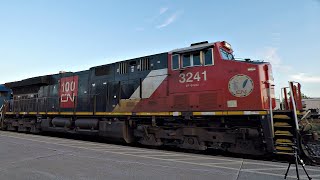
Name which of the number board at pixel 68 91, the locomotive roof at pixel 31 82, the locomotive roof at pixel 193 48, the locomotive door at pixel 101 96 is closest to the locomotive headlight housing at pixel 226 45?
the locomotive roof at pixel 193 48

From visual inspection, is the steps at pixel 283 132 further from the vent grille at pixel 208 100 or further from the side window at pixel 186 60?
the side window at pixel 186 60

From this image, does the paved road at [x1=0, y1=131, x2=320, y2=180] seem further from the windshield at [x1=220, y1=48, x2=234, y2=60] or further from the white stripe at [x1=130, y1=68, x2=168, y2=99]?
the windshield at [x1=220, y1=48, x2=234, y2=60]

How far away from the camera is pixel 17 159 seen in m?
6.84

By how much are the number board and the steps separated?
9.67 meters

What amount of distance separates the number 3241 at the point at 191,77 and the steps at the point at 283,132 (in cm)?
252

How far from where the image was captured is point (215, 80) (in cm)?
791

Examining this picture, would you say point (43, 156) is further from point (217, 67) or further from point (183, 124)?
point (217, 67)

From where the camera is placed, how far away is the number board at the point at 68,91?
12.8 metres

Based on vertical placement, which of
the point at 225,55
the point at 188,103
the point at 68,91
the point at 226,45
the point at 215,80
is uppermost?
the point at 226,45

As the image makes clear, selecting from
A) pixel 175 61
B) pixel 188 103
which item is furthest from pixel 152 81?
pixel 188 103

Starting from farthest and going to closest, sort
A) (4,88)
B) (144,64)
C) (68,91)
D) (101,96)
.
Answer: (4,88) → (68,91) → (101,96) → (144,64)

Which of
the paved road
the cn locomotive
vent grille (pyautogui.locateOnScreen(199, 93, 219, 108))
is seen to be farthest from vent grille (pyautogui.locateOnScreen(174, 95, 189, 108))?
the paved road

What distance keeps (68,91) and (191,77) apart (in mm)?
7765

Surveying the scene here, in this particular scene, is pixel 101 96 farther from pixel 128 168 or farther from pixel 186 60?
pixel 128 168
